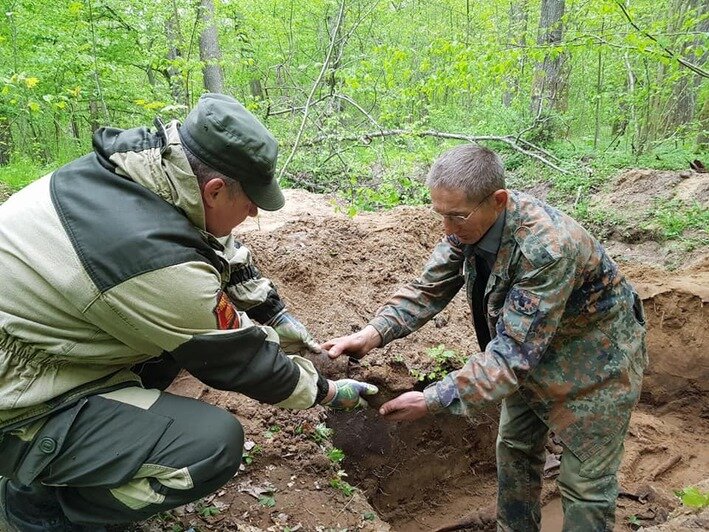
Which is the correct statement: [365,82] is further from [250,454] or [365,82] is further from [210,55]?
[210,55]

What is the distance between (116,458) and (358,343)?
135cm

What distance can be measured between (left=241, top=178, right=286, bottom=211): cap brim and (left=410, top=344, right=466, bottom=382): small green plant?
195cm

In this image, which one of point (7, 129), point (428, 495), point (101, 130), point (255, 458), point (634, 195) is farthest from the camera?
point (7, 129)

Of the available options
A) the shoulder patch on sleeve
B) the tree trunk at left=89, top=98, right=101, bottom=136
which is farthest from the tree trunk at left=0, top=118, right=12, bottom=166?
the shoulder patch on sleeve

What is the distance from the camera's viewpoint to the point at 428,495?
407 cm

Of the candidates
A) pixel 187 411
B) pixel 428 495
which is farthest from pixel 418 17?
pixel 187 411

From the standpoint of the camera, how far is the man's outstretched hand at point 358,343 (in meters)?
2.94

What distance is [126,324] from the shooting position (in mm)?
1878

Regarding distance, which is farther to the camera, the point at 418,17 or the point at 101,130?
the point at 418,17

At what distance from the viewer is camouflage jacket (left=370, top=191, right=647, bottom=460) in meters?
2.27

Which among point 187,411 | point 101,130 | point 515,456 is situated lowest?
point 515,456

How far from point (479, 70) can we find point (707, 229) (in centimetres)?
328

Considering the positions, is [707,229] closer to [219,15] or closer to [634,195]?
[634,195]

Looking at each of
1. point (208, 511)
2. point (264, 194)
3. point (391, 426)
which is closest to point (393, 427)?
point (391, 426)
